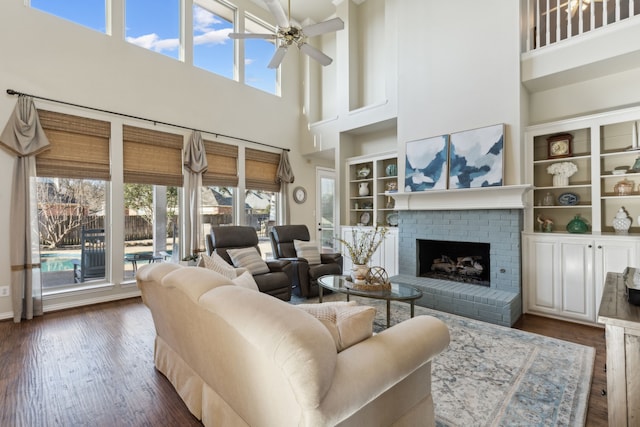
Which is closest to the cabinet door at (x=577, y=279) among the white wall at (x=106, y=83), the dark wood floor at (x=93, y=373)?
the dark wood floor at (x=93, y=373)

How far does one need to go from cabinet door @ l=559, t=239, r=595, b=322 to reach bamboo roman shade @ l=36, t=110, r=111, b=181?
5749 millimetres

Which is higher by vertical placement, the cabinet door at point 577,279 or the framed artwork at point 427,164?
the framed artwork at point 427,164

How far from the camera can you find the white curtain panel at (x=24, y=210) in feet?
11.2

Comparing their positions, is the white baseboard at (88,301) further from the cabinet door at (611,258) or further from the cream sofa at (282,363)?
the cabinet door at (611,258)

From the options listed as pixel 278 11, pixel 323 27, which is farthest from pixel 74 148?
pixel 323 27

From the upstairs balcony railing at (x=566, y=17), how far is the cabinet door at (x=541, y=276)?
7.67ft

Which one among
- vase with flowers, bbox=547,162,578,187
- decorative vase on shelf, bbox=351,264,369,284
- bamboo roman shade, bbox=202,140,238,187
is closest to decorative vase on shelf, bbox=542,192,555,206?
vase with flowers, bbox=547,162,578,187

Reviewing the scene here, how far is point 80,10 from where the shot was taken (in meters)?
4.01

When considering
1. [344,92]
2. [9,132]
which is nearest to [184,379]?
[9,132]

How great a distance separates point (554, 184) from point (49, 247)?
6.28 meters

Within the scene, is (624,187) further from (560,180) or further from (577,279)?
(577,279)

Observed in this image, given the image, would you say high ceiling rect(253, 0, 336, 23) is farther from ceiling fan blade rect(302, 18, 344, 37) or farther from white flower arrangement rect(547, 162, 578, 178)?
white flower arrangement rect(547, 162, 578, 178)

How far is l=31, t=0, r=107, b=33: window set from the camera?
149 inches

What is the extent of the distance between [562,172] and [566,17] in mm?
1902
